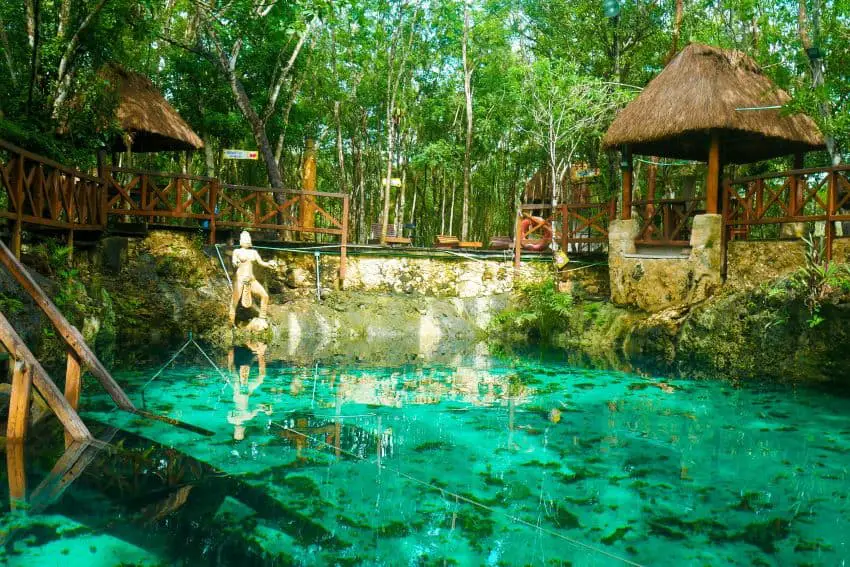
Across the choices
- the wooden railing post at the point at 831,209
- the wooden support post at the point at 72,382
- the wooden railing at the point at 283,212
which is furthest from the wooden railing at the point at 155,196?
the wooden railing post at the point at 831,209

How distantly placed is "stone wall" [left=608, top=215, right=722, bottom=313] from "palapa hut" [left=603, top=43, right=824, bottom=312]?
0.6 inches

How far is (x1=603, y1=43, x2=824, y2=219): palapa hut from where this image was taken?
35.1 ft

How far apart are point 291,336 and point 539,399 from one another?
5.74 m

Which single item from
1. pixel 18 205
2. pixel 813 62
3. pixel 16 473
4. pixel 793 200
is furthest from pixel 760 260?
pixel 18 205

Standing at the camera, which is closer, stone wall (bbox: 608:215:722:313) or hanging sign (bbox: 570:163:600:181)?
stone wall (bbox: 608:215:722:313)

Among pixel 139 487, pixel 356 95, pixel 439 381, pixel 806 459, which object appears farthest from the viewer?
pixel 356 95

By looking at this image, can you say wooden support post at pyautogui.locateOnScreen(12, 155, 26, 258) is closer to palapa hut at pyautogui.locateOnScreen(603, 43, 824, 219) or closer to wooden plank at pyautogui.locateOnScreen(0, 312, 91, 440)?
wooden plank at pyautogui.locateOnScreen(0, 312, 91, 440)

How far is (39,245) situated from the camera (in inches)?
387

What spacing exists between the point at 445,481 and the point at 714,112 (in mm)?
8207

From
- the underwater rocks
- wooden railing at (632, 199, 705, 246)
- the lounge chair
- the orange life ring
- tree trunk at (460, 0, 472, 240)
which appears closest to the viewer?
the underwater rocks

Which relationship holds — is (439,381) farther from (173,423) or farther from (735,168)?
(735,168)

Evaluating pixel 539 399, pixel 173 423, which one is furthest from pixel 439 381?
pixel 173 423

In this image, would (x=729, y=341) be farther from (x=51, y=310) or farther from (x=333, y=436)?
(x=51, y=310)

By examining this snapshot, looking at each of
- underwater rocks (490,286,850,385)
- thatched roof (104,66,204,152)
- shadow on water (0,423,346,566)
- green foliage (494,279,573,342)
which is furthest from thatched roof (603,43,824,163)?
shadow on water (0,423,346,566)
